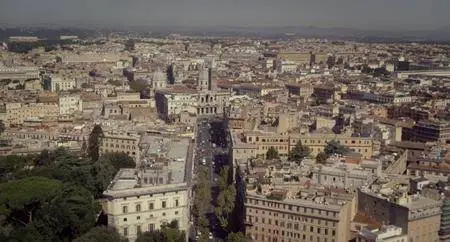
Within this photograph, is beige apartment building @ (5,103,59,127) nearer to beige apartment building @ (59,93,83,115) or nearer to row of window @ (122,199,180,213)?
beige apartment building @ (59,93,83,115)

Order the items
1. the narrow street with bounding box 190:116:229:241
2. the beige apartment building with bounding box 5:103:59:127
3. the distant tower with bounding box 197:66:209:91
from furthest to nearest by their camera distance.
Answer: the distant tower with bounding box 197:66:209:91 < the beige apartment building with bounding box 5:103:59:127 < the narrow street with bounding box 190:116:229:241

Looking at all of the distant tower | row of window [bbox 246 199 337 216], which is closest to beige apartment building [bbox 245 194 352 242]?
row of window [bbox 246 199 337 216]

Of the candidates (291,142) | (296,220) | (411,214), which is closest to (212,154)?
(291,142)

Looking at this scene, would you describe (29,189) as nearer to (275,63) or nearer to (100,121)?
(100,121)

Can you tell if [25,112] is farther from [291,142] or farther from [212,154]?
[291,142]

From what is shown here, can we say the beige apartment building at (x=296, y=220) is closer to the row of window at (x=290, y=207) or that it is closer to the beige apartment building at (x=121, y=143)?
the row of window at (x=290, y=207)

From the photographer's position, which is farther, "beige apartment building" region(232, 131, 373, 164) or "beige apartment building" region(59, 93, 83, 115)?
"beige apartment building" region(59, 93, 83, 115)

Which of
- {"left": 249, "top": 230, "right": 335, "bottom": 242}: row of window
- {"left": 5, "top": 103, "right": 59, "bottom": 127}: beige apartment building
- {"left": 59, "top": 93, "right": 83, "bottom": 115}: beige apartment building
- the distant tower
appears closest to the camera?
{"left": 249, "top": 230, "right": 335, "bottom": 242}: row of window

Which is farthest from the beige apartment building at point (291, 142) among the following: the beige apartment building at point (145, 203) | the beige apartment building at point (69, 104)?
the beige apartment building at point (69, 104)
